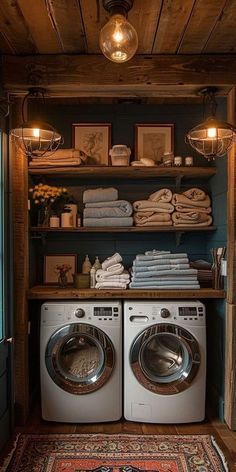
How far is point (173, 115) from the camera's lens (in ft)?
10.6

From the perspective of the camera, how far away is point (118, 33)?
5.39ft

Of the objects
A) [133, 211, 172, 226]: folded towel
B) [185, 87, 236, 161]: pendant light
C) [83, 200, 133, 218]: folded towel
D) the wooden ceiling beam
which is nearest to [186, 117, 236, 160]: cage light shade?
[185, 87, 236, 161]: pendant light

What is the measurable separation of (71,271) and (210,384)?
150cm

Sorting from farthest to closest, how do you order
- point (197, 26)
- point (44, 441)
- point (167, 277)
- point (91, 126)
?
point (91, 126) < point (167, 277) < point (44, 441) < point (197, 26)

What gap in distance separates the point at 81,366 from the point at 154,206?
1.36m

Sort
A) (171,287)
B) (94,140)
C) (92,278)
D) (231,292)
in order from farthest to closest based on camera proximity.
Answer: (94,140) → (92,278) → (171,287) → (231,292)

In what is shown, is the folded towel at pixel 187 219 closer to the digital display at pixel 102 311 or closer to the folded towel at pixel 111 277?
the folded towel at pixel 111 277

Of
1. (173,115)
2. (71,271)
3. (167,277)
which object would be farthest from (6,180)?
(173,115)

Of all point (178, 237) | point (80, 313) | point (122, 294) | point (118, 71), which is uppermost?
point (118, 71)

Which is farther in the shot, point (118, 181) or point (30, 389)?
point (118, 181)

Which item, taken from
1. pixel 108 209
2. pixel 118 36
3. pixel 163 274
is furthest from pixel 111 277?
pixel 118 36

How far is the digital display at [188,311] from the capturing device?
2619mm

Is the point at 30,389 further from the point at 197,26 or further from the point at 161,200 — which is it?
the point at 197,26

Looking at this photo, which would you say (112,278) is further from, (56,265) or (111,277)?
(56,265)
